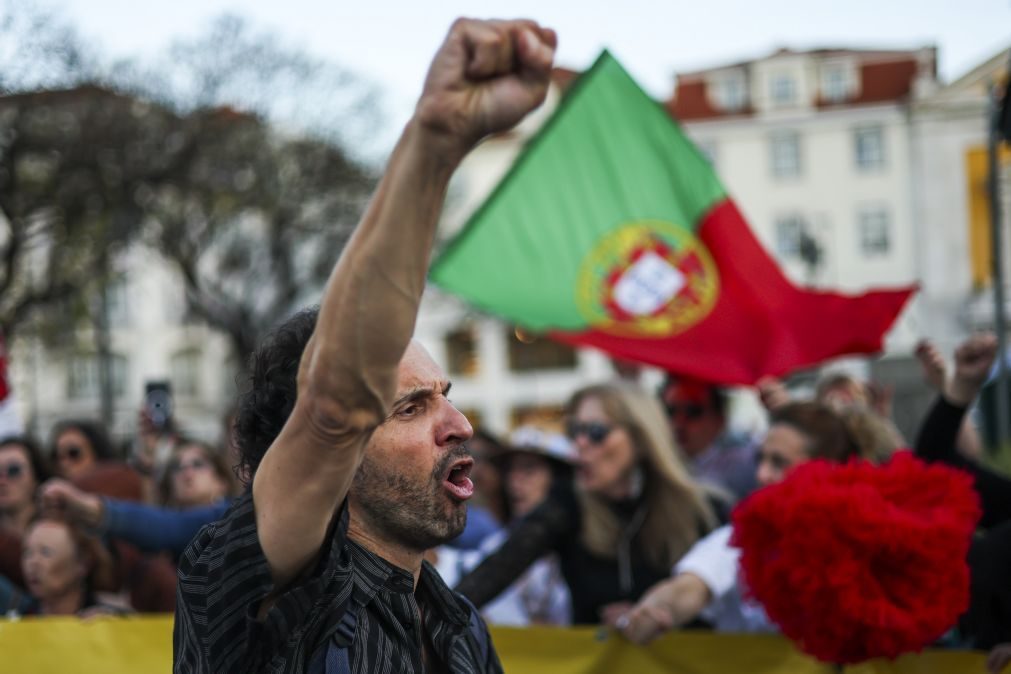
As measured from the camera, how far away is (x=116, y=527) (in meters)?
3.51

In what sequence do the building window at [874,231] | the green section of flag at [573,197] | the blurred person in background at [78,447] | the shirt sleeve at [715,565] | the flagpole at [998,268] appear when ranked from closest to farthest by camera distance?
the shirt sleeve at [715,565]
the green section of flag at [573,197]
the blurred person in background at [78,447]
the flagpole at [998,268]
the building window at [874,231]

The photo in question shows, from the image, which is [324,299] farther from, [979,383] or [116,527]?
[979,383]

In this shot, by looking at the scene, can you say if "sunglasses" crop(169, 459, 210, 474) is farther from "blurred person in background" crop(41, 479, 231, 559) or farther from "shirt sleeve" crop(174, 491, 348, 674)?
"shirt sleeve" crop(174, 491, 348, 674)

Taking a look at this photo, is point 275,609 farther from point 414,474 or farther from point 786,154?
point 786,154

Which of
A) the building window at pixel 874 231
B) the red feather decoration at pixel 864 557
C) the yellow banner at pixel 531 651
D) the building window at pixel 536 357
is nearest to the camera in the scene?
the red feather decoration at pixel 864 557

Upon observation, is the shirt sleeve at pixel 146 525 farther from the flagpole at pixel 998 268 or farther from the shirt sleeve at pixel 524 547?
the flagpole at pixel 998 268

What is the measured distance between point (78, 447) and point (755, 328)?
359 cm

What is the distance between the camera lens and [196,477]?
5324 mm

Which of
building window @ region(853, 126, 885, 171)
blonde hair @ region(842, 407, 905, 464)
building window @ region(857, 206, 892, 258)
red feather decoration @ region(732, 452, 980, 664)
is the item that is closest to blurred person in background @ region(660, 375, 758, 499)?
blonde hair @ region(842, 407, 905, 464)

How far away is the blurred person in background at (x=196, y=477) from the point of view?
5.27 meters

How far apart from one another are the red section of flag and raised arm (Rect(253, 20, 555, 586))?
446 cm

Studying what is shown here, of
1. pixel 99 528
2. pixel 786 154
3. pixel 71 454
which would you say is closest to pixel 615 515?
pixel 99 528

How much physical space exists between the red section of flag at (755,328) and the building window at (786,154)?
43153 mm

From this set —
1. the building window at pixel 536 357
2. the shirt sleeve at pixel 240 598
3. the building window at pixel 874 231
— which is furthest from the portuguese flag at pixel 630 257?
the building window at pixel 536 357
